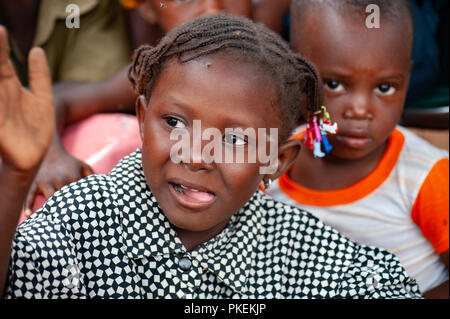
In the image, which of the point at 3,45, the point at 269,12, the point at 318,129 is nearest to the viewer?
the point at 3,45

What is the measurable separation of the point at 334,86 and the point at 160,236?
75 cm

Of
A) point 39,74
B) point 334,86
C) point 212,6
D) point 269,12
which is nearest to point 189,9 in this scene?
point 212,6

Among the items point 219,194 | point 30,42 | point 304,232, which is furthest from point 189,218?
point 30,42

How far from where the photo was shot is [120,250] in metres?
1.26

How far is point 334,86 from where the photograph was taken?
173 centimetres

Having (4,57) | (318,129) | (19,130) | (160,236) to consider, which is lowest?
(160,236)

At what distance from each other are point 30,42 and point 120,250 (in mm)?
1270

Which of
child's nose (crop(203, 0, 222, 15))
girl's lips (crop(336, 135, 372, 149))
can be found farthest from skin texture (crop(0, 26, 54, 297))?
child's nose (crop(203, 0, 222, 15))

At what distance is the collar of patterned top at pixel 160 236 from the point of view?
1.29m

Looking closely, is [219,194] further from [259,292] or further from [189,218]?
[259,292]

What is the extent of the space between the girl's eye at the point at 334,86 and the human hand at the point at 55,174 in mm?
757

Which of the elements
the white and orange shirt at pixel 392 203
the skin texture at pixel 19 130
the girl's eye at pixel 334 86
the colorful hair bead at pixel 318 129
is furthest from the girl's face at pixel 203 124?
the white and orange shirt at pixel 392 203

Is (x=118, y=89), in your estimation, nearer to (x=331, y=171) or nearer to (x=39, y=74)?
Answer: (x=331, y=171)

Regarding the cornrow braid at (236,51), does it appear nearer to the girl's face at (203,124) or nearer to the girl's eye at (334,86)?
the girl's face at (203,124)
